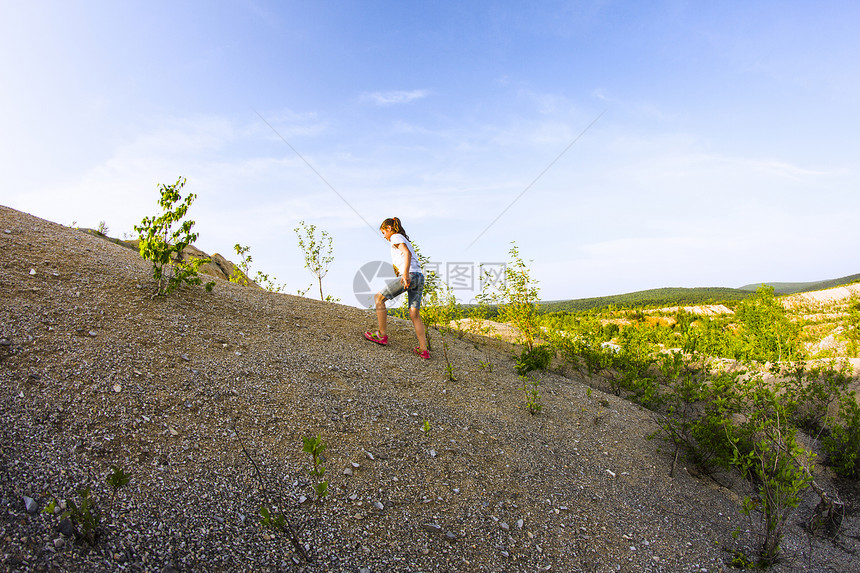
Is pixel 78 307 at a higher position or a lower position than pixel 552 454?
higher

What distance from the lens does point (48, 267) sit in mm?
5664

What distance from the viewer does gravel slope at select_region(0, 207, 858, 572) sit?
296 cm

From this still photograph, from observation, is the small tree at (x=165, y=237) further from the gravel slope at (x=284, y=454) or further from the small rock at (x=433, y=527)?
the small rock at (x=433, y=527)

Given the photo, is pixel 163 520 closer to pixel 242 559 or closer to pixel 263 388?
pixel 242 559

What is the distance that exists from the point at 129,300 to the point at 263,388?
95.0 inches

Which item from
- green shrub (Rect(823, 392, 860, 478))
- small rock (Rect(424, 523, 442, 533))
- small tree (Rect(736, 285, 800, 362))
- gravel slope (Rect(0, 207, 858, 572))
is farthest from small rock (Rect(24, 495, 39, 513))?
small tree (Rect(736, 285, 800, 362))

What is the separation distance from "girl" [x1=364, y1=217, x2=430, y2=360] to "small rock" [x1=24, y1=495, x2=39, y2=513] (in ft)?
15.1

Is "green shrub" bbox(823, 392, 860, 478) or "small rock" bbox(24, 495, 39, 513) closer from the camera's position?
"small rock" bbox(24, 495, 39, 513)

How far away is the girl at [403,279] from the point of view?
6742 mm

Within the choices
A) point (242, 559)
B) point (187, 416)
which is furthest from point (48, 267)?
point (242, 559)

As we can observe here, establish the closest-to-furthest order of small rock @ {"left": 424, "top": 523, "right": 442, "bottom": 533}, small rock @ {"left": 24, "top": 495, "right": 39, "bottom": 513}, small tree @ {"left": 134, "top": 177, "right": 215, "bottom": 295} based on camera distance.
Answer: small rock @ {"left": 24, "top": 495, "right": 39, "bottom": 513} < small rock @ {"left": 424, "top": 523, "right": 442, "bottom": 533} < small tree @ {"left": 134, "top": 177, "right": 215, "bottom": 295}

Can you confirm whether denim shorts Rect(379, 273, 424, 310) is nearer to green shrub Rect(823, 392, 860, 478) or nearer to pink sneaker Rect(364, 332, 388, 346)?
pink sneaker Rect(364, 332, 388, 346)

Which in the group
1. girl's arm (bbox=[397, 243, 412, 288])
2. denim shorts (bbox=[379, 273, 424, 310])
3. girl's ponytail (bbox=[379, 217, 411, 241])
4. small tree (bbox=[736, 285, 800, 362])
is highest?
girl's ponytail (bbox=[379, 217, 411, 241])

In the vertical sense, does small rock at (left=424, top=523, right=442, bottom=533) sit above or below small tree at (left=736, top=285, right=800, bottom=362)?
below
